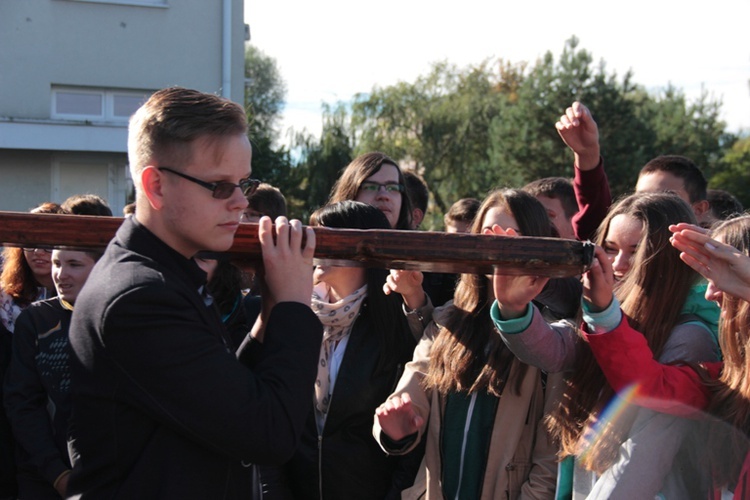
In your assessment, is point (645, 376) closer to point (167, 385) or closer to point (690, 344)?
point (690, 344)

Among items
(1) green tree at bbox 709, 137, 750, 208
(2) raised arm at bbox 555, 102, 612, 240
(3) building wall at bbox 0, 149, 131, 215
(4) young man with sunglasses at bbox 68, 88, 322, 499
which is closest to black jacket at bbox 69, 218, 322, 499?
(4) young man with sunglasses at bbox 68, 88, 322, 499

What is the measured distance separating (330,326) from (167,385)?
5.80 feet

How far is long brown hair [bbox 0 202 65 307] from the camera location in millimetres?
4648

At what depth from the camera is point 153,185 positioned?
201 centimetres

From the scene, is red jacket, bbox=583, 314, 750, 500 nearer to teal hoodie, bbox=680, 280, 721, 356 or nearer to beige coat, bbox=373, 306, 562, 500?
teal hoodie, bbox=680, 280, 721, 356

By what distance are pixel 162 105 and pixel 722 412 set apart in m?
1.95

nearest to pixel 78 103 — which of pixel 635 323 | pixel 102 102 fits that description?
pixel 102 102

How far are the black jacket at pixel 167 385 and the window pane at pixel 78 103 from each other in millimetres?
16930

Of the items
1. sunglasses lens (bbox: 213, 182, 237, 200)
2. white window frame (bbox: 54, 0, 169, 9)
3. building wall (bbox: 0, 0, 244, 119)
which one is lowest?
sunglasses lens (bbox: 213, 182, 237, 200)

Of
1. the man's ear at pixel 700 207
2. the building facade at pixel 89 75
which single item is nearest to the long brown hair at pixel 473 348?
the man's ear at pixel 700 207

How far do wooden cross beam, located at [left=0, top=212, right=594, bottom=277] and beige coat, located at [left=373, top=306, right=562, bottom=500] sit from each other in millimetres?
973

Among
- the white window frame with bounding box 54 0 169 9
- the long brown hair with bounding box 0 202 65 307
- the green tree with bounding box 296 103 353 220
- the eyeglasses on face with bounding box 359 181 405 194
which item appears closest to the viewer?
the long brown hair with bounding box 0 202 65 307

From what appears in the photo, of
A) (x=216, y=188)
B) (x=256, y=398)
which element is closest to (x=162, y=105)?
(x=216, y=188)

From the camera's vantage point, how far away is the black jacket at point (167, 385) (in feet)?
6.07
